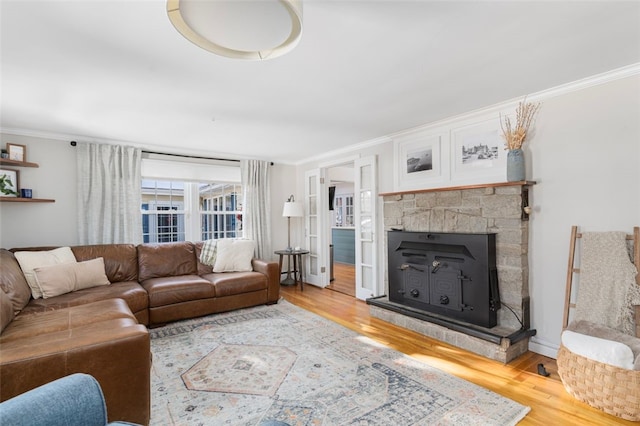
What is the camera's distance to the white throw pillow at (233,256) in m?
4.33

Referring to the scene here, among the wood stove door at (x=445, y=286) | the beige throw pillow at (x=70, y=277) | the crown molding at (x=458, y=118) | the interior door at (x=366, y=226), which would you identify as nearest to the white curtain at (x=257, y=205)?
the crown molding at (x=458, y=118)

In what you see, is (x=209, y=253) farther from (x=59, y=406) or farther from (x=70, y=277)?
(x=59, y=406)

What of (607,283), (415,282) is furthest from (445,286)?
(607,283)

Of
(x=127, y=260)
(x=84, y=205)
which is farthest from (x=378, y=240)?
(x=84, y=205)

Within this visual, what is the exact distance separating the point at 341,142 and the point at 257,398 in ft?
11.1

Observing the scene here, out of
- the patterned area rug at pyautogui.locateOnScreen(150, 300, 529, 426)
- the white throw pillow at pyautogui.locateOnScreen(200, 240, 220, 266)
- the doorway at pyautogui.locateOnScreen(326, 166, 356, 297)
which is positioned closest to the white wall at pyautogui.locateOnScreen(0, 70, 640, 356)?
the patterned area rug at pyautogui.locateOnScreen(150, 300, 529, 426)

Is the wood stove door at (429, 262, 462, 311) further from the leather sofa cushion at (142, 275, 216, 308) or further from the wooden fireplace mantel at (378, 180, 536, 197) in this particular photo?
the leather sofa cushion at (142, 275, 216, 308)

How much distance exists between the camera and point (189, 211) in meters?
4.99

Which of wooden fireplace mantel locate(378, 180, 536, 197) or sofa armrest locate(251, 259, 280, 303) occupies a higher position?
wooden fireplace mantel locate(378, 180, 536, 197)

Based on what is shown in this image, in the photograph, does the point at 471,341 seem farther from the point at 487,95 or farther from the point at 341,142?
the point at 341,142

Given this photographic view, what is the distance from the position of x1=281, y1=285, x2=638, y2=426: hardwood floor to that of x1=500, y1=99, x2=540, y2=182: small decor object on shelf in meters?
1.58

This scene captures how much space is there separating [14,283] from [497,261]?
14.5 feet

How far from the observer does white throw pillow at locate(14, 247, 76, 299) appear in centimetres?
301

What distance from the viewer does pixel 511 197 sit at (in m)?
2.79
